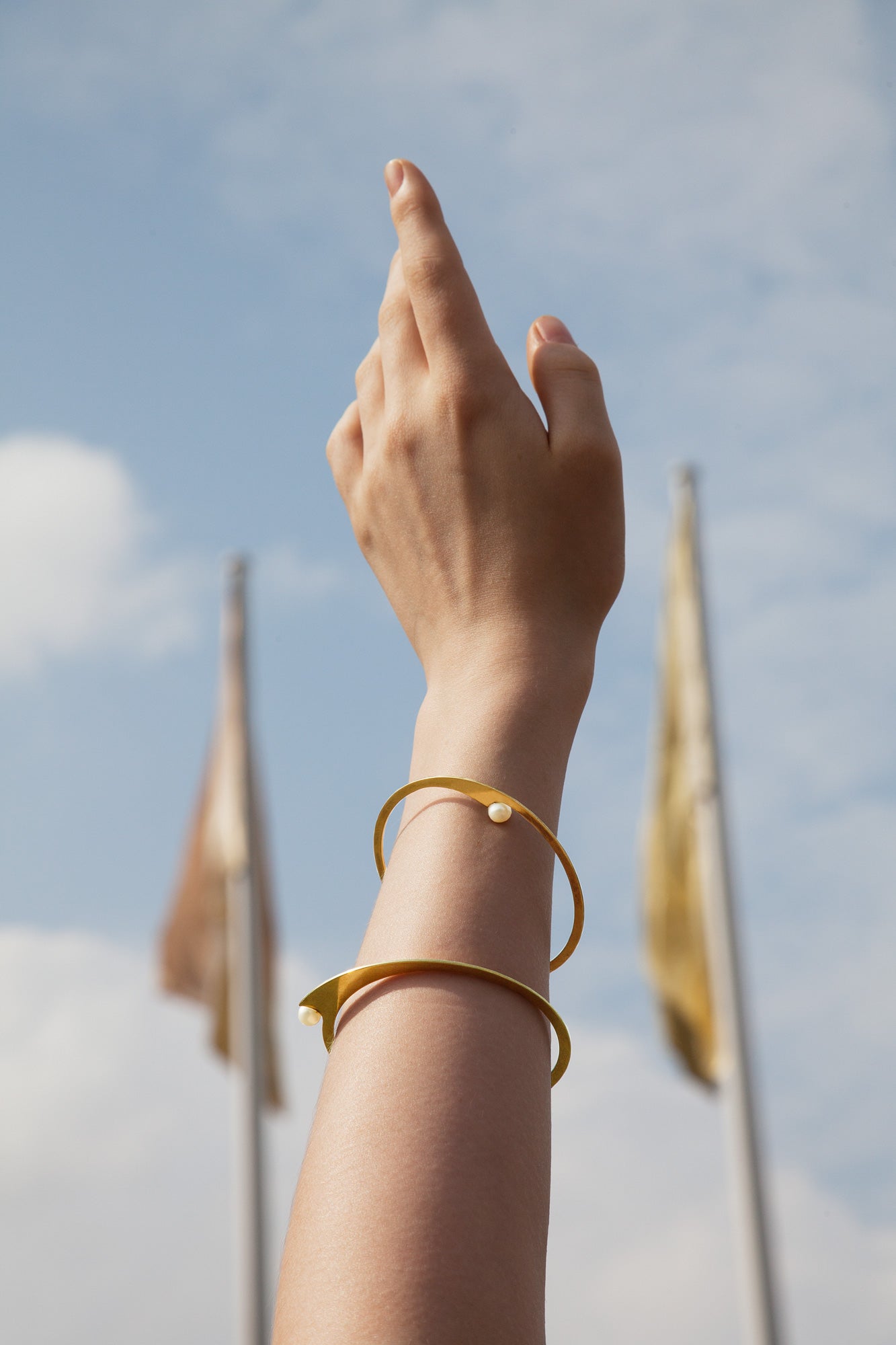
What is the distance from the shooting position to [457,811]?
95 centimetres

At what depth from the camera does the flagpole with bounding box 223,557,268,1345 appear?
8.59 metres

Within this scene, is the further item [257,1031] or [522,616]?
[257,1031]

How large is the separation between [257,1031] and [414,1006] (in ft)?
28.4

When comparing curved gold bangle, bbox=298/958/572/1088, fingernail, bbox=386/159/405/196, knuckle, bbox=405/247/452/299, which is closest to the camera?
curved gold bangle, bbox=298/958/572/1088

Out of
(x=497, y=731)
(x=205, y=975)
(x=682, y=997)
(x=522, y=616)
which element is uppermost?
(x=205, y=975)

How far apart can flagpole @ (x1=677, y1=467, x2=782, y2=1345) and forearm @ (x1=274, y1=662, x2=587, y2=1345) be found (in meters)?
7.31

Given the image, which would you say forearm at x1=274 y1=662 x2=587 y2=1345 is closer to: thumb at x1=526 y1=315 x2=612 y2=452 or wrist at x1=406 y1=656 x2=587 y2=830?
wrist at x1=406 y1=656 x2=587 y2=830

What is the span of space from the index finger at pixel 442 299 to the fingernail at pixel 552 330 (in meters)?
0.13

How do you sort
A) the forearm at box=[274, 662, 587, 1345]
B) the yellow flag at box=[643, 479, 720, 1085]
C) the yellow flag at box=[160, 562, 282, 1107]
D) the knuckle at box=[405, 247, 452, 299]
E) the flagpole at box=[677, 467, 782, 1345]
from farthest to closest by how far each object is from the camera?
the yellow flag at box=[160, 562, 282, 1107]
the yellow flag at box=[643, 479, 720, 1085]
the flagpole at box=[677, 467, 782, 1345]
the knuckle at box=[405, 247, 452, 299]
the forearm at box=[274, 662, 587, 1345]

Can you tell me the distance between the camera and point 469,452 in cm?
118

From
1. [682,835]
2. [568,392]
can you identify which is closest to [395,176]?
[568,392]

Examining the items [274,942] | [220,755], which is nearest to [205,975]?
[274,942]

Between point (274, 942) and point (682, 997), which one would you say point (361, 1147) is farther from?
point (274, 942)

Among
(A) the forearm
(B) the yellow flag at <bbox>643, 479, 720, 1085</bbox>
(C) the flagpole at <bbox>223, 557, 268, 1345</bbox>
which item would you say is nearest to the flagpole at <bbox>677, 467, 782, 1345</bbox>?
(B) the yellow flag at <bbox>643, 479, 720, 1085</bbox>
